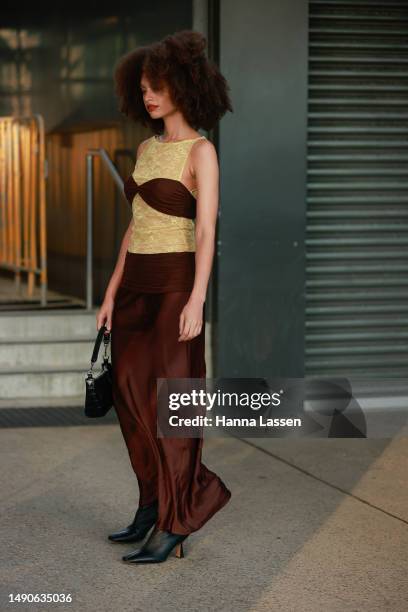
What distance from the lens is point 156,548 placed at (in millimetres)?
4180

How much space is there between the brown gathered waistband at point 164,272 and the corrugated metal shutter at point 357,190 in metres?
2.97

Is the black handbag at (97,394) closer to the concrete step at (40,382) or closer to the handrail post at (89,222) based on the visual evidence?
the concrete step at (40,382)

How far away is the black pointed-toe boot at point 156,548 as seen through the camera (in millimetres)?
4172

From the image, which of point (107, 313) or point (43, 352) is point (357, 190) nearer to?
point (43, 352)

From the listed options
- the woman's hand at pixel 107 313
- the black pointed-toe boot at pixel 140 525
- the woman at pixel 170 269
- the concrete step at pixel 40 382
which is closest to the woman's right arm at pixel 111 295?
the woman's hand at pixel 107 313

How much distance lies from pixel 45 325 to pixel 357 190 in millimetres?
2204

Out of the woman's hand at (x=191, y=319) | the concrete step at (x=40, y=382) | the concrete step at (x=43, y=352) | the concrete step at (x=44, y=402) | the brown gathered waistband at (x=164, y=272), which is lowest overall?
the concrete step at (x=44, y=402)

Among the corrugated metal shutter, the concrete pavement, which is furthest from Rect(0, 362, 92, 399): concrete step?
the corrugated metal shutter

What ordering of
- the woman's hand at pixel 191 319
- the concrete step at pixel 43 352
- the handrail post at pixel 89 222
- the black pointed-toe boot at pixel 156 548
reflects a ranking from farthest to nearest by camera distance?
the handrail post at pixel 89 222 < the concrete step at pixel 43 352 < the black pointed-toe boot at pixel 156 548 < the woman's hand at pixel 191 319

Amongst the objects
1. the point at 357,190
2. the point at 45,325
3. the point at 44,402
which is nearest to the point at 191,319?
the point at 44,402

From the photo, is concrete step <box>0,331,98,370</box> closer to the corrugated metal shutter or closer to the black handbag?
the corrugated metal shutter

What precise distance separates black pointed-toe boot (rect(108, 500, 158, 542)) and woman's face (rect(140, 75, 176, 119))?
146cm

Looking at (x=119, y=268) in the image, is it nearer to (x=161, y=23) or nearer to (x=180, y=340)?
(x=180, y=340)

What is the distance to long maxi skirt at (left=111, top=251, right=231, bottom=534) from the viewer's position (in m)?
4.19
